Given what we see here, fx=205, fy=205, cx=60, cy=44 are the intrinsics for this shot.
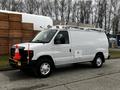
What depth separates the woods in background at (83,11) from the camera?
5938cm

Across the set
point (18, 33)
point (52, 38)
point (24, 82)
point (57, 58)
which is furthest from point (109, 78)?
point (18, 33)

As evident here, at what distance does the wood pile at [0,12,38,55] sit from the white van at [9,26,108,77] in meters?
6.96

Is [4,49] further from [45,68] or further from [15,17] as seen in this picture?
[45,68]

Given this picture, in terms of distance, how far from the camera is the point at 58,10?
61.0 meters

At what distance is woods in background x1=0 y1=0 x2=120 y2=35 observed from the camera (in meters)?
59.4

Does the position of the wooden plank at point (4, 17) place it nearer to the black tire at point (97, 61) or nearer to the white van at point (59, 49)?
the white van at point (59, 49)

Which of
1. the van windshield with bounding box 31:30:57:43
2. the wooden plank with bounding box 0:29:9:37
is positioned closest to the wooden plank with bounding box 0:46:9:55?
the wooden plank with bounding box 0:29:9:37

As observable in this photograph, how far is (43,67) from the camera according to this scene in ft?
28.3

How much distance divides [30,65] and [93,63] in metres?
4.37

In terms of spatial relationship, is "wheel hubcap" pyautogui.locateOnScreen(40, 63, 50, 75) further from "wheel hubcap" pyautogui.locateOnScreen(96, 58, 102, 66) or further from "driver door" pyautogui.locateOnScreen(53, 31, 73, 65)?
"wheel hubcap" pyautogui.locateOnScreen(96, 58, 102, 66)

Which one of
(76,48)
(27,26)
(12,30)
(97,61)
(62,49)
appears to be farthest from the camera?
(27,26)

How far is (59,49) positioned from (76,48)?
46.8 inches

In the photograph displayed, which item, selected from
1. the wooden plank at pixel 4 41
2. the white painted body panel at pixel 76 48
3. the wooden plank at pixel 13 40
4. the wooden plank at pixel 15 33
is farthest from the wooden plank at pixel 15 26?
the white painted body panel at pixel 76 48

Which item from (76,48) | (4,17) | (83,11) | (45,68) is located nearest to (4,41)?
(4,17)
